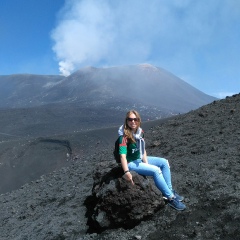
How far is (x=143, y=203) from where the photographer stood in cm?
445

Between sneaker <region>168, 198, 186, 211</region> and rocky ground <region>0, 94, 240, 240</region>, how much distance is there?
7cm

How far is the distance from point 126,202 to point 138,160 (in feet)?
2.07

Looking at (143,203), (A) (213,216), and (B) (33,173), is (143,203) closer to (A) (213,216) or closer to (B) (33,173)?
(A) (213,216)

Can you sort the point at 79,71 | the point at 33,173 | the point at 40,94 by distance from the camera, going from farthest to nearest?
the point at 79,71, the point at 40,94, the point at 33,173

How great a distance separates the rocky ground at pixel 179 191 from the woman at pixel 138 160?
318 millimetres

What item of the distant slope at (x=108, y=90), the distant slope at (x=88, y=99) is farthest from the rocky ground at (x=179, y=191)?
the distant slope at (x=108, y=90)

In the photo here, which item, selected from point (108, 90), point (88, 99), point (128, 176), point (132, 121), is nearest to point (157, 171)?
point (128, 176)

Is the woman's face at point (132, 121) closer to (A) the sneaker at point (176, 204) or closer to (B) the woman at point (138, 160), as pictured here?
(B) the woman at point (138, 160)

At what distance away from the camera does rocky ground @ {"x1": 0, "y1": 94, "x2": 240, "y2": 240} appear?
4250 millimetres

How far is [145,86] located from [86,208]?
4816cm

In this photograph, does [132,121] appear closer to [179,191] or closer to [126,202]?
[126,202]

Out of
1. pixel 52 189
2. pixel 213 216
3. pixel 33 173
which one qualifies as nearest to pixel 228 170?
pixel 213 216

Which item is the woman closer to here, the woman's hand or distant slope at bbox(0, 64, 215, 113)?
the woman's hand

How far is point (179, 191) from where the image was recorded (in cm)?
530
